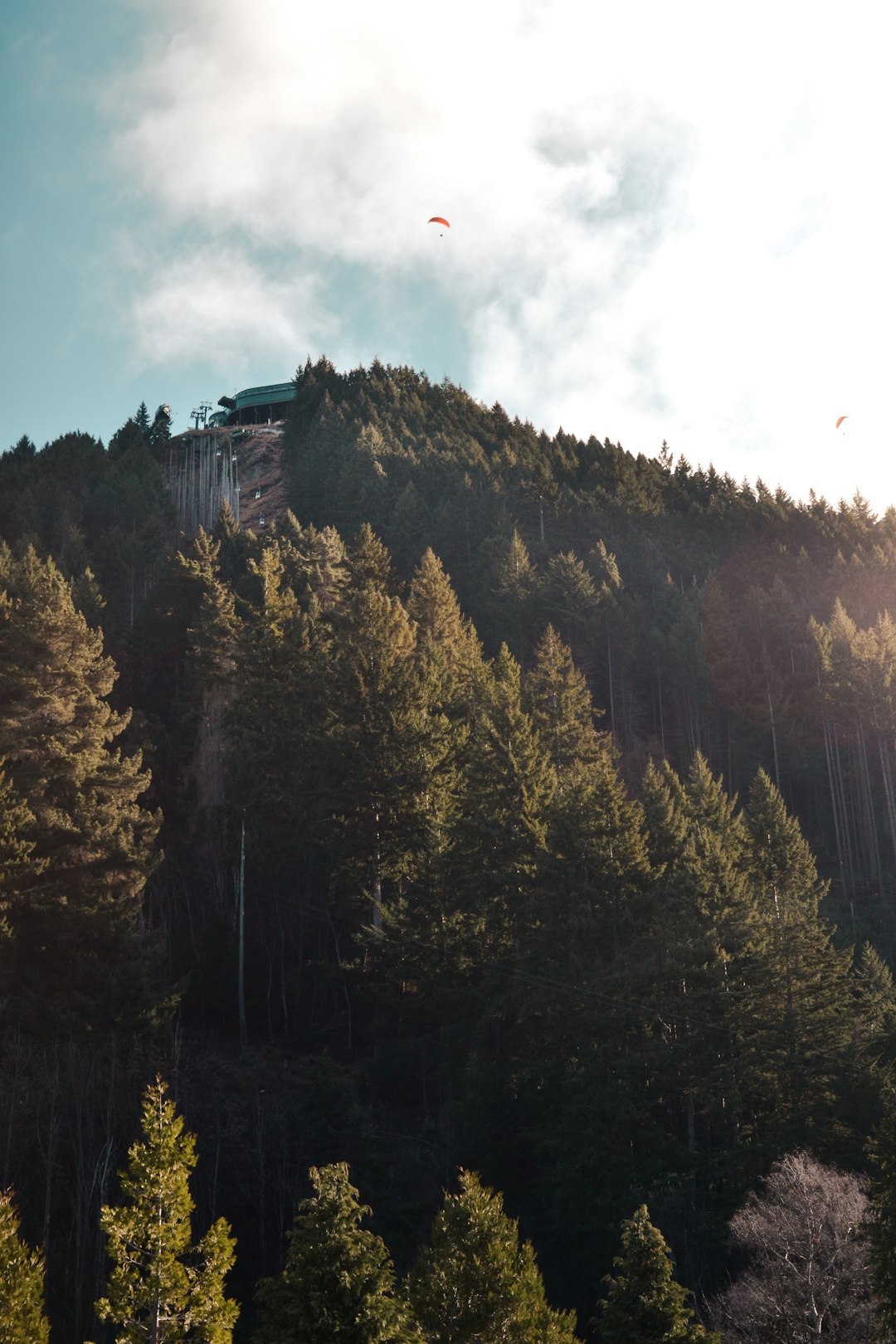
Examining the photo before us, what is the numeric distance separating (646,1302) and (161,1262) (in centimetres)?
962

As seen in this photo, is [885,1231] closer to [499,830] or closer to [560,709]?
[499,830]

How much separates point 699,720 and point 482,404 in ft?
207

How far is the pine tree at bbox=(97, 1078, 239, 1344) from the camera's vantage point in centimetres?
1984

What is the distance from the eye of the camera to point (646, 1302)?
71.7ft

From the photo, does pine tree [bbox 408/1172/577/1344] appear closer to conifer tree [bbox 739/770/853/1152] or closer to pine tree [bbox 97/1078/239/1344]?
pine tree [bbox 97/1078/239/1344]

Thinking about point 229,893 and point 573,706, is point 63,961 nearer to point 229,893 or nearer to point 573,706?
point 229,893

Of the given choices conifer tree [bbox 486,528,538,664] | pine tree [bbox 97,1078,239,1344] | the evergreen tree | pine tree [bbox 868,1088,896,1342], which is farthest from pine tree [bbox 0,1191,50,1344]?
conifer tree [bbox 486,528,538,664]

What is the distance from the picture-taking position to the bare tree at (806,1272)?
24.4 metres

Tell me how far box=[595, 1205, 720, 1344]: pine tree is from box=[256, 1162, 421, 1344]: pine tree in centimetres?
493

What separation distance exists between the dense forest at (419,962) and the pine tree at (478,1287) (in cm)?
9

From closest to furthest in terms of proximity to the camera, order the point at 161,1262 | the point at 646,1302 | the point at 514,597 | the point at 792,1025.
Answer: the point at 161,1262
the point at 646,1302
the point at 792,1025
the point at 514,597

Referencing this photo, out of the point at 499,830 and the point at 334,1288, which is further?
the point at 499,830

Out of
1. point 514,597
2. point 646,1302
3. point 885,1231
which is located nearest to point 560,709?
point 514,597

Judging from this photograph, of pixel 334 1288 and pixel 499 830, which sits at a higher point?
pixel 499 830
